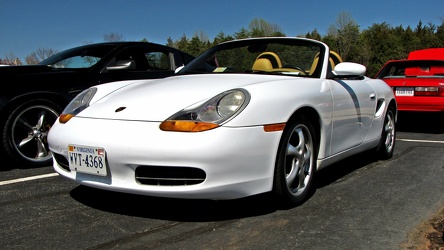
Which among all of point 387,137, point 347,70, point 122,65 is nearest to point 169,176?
point 347,70

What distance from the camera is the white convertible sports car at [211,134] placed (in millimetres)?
2471

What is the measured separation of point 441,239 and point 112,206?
206 centimetres

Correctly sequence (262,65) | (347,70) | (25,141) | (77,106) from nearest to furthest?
(77,106)
(347,70)
(262,65)
(25,141)

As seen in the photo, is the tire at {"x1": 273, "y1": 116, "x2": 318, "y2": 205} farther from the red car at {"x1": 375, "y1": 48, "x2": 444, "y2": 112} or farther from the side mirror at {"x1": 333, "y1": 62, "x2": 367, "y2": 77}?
the red car at {"x1": 375, "y1": 48, "x2": 444, "y2": 112}

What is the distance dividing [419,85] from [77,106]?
18.2ft

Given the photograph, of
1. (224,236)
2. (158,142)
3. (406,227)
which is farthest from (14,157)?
(406,227)

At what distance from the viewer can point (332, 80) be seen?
3543 mm

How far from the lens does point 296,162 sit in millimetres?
Result: 3018

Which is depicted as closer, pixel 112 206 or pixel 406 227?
pixel 406 227

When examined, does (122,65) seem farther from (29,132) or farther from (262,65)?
(262,65)

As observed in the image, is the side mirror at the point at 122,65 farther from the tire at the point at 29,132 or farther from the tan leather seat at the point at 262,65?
the tan leather seat at the point at 262,65

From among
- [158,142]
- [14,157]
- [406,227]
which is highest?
[158,142]

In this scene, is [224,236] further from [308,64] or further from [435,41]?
[435,41]

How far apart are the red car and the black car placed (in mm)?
4178
